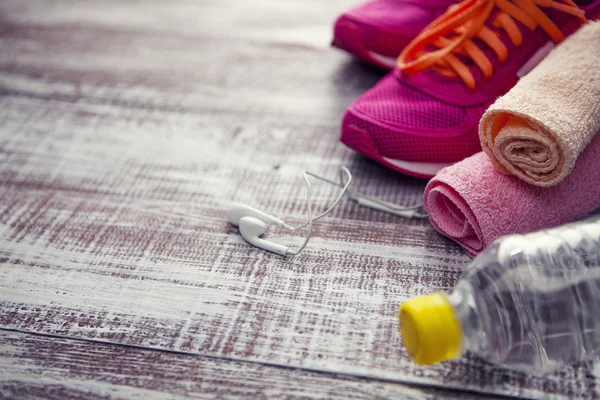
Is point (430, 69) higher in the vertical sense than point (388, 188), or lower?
higher

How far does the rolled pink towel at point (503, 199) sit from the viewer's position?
62cm

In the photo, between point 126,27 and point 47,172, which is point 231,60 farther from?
point 47,172

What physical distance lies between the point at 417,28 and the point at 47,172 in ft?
1.92

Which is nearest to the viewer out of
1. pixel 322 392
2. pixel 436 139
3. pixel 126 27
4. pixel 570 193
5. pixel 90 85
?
pixel 322 392

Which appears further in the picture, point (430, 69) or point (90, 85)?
point (90, 85)

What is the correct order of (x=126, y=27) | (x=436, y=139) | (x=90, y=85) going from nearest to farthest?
(x=436, y=139) → (x=90, y=85) → (x=126, y=27)

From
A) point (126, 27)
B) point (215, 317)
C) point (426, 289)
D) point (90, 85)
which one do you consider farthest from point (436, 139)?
point (126, 27)

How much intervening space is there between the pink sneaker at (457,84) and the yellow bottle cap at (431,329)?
0.29 m

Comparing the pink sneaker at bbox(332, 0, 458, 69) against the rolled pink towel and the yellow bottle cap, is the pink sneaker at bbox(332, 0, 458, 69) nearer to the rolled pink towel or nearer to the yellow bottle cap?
the rolled pink towel

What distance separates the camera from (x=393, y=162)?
2.54ft

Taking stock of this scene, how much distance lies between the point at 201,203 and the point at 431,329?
1.27 feet

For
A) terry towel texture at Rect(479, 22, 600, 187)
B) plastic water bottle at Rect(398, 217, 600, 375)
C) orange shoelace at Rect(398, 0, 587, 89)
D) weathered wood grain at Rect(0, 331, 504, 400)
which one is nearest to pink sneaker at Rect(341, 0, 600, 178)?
orange shoelace at Rect(398, 0, 587, 89)

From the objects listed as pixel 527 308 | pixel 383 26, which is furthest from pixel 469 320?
pixel 383 26

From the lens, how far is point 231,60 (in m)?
1.10
